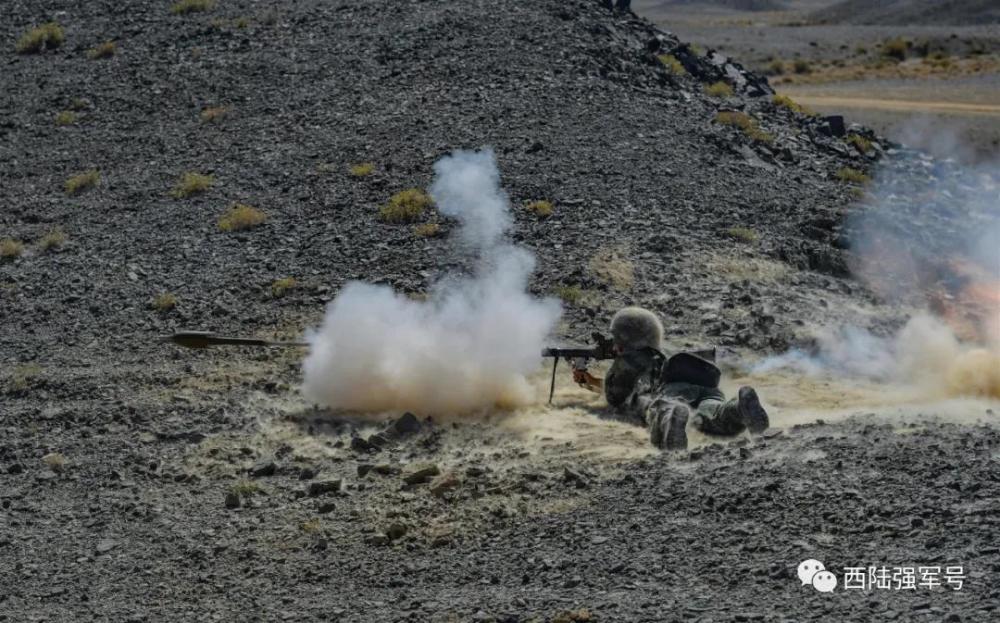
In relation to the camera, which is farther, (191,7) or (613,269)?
(191,7)

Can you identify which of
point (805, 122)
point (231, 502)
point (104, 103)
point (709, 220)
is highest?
point (805, 122)

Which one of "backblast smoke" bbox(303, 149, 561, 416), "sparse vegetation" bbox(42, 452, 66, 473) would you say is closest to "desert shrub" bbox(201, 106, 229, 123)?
"backblast smoke" bbox(303, 149, 561, 416)

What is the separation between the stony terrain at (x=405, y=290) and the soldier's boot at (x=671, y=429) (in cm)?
26

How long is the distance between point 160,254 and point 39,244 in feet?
6.43

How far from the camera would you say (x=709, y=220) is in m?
19.6

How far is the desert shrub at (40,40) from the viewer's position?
28500mm

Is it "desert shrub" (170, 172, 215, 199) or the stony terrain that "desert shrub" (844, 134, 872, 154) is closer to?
the stony terrain

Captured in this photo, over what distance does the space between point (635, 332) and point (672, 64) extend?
14.4m

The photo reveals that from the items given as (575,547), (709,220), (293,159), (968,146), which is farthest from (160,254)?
(968,146)

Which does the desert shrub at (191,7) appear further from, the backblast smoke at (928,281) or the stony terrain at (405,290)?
the backblast smoke at (928,281)

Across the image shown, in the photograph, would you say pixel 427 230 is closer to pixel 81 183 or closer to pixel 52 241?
pixel 52 241

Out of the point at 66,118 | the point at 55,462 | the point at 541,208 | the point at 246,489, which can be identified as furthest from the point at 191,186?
the point at 246,489

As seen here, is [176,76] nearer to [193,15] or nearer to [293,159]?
[193,15]

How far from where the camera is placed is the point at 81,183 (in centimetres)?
2216
